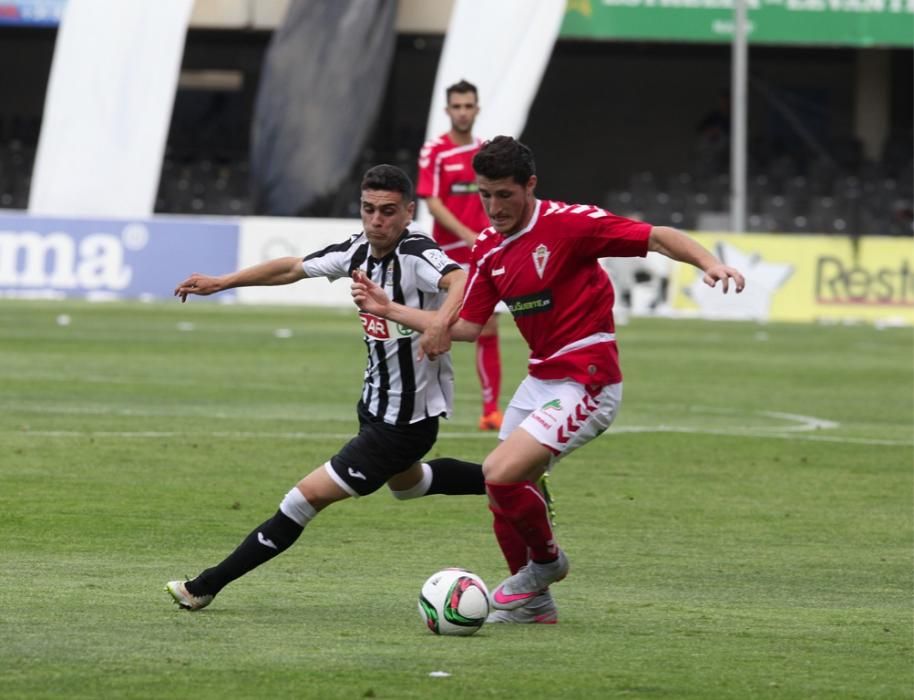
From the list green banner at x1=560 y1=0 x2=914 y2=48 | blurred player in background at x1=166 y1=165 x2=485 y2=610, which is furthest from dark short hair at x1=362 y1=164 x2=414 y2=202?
green banner at x1=560 y1=0 x2=914 y2=48

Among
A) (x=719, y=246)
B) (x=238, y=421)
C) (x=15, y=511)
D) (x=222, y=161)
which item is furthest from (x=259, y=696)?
(x=222, y=161)

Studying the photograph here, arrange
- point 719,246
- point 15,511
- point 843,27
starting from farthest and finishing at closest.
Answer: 1. point 843,27
2. point 719,246
3. point 15,511

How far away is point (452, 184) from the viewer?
1550 cm

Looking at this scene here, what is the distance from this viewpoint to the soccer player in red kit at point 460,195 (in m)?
14.9

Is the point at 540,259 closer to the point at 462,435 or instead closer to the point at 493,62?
the point at 462,435

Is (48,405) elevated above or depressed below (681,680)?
above

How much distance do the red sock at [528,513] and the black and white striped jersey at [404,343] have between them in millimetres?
616

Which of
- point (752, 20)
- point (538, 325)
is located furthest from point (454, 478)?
point (752, 20)

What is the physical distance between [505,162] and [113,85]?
25599mm

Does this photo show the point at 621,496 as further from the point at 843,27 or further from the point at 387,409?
the point at 843,27

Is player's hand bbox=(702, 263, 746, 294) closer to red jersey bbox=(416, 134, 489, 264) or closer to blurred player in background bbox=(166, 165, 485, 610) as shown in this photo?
blurred player in background bbox=(166, 165, 485, 610)

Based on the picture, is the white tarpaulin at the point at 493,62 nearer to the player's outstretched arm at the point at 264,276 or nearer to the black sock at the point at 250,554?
the player's outstretched arm at the point at 264,276

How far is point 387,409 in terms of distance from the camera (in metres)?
8.09

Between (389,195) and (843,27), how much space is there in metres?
29.6
